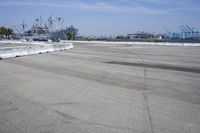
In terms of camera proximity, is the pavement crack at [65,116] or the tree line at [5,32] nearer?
the pavement crack at [65,116]

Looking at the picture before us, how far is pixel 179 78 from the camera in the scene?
11.5 metres

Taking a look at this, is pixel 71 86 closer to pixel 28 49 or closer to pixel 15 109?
pixel 15 109

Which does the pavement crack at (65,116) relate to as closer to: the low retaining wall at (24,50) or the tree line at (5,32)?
the low retaining wall at (24,50)

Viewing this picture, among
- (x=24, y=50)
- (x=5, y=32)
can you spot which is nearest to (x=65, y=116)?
(x=24, y=50)

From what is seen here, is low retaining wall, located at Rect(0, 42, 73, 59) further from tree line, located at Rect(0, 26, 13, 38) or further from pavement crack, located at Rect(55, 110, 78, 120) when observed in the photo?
tree line, located at Rect(0, 26, 13, 38)

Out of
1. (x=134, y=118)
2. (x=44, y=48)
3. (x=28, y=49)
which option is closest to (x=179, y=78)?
(x=134, y=118)

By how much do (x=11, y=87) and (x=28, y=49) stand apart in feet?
61.1

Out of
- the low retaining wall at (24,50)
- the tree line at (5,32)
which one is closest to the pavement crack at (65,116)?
the low retaining wall at (24,50)

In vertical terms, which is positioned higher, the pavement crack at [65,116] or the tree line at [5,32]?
the tree line at [5,32]

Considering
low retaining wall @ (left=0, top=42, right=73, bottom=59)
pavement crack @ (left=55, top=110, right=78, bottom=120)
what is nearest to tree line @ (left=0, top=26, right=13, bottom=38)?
low retaining wall @ (left=0, top=42, right=73, bottom=59)

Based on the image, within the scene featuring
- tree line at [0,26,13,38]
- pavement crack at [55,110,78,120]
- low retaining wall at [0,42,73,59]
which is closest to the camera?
pavement crack at [55,110,78,120]

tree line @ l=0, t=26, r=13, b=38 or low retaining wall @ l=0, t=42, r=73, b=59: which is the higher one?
tree line @ l=0, t=26, r=13, b=38

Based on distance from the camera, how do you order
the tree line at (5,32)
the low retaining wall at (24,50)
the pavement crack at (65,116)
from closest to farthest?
the pavement crack at (65,116), the low retaining wall at (24,50), the tree line at (5,32)

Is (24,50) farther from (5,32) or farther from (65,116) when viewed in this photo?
(5,32)
